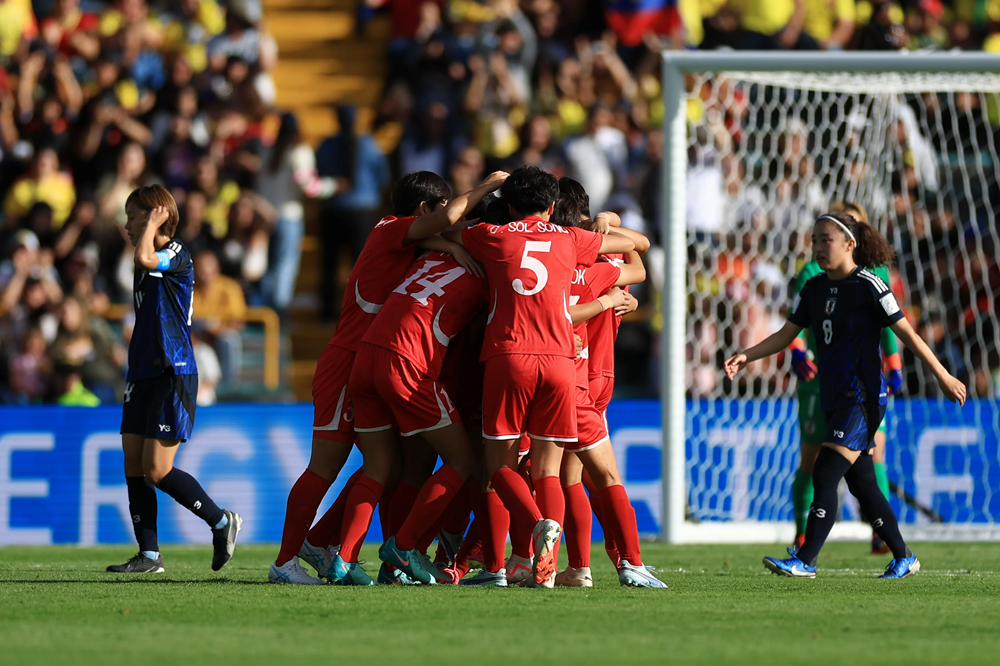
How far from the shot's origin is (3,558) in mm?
8812

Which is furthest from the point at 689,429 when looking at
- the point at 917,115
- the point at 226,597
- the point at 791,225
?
the point at 226,597

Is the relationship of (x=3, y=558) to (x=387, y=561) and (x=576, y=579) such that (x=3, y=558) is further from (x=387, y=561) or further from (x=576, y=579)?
(x=576, y=579)

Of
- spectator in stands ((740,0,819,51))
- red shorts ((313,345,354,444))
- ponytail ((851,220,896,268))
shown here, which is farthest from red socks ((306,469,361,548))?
spectator in stands ((740,0,819,51))

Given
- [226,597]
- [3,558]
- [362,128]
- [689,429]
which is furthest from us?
[362,128]

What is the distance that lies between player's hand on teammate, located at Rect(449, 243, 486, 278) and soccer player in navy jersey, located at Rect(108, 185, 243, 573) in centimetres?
162

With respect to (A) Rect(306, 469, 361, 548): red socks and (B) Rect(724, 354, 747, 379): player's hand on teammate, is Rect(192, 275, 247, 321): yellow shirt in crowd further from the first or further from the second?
(B) Rect(724, 354, 747, 379): player's hand on teammate

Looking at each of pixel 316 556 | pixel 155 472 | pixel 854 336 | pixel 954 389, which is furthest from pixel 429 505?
pixel 954 389

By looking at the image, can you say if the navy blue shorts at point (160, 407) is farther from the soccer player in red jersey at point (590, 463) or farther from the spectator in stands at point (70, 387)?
the spectator in stands at point (70, 387)

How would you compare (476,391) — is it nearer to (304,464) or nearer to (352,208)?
(304,464)

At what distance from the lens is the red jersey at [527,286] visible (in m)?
6.12

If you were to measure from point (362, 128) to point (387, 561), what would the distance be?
10.1 meters

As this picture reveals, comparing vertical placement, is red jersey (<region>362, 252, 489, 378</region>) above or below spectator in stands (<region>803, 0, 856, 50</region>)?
below

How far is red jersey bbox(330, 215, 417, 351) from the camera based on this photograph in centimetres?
657

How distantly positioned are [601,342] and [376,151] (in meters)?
7.98
